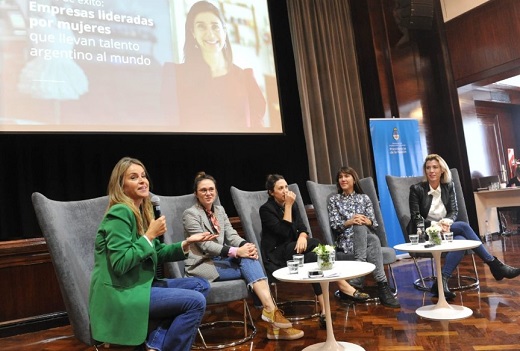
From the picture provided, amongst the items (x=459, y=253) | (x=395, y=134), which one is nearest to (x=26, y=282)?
(x=459, y=253)

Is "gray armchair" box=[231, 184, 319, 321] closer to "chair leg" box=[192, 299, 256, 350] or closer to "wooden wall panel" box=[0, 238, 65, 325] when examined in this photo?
"chair leg" box=[192, 299, 256, 350]

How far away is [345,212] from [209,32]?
2458mm

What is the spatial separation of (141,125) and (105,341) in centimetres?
258

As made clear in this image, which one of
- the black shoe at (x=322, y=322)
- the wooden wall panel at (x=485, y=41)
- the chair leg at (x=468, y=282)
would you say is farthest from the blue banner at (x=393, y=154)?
the black shoe at (x=322, y=322)

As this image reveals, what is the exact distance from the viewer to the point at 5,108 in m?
3.29

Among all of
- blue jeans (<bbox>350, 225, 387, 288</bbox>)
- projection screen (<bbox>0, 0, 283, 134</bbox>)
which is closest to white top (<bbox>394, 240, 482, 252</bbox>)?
blue jeans (<bbox>350, 225, 387, 288</bbox>)

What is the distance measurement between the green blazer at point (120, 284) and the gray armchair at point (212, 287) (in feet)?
2.21

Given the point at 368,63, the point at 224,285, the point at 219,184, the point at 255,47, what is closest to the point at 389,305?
the point at 224,285

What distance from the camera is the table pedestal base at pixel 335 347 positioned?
210 cm

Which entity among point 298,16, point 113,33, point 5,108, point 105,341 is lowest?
point 105,341

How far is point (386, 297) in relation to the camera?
288cm

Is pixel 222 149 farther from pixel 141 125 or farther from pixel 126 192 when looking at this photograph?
pixel 126 192

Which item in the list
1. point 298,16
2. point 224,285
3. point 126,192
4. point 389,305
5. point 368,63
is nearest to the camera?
point 126,192

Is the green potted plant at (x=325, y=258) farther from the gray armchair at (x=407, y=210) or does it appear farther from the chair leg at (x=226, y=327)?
the gray armchair at (x=407, y=210)
